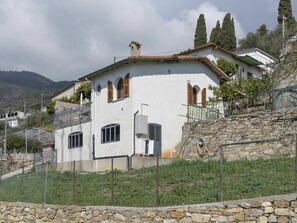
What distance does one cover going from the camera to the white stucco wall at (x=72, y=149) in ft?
102

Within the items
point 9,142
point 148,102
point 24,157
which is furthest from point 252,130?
point 9,142

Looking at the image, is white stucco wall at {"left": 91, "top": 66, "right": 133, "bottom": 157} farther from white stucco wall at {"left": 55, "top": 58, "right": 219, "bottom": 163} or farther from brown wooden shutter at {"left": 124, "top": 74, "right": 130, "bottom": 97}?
brown wooden shutter at {"left": 124, "top": 74, "right": 130, "bottom": 97}

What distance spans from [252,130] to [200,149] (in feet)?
10.6

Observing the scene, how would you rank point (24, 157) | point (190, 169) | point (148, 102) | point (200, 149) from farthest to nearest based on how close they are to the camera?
point (24, 157) < point (148, 102) < point (200, 149) < point (190, 169)

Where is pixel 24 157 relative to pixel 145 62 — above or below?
below

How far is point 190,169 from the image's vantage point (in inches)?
682

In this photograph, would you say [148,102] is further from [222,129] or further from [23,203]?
[23,203]

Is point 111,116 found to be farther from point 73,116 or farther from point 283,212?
point 283,212

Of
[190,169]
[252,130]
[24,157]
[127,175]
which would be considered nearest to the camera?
[190,169]

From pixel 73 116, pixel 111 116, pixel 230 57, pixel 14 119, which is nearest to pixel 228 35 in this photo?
pixel 230 57

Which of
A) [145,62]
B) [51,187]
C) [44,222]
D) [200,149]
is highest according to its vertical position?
[145,62]

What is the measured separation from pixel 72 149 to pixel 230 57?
18591mm

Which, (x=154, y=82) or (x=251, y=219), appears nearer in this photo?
(x=251, y=219)

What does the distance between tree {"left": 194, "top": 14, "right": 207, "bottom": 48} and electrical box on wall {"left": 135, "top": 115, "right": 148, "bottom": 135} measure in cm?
3924
